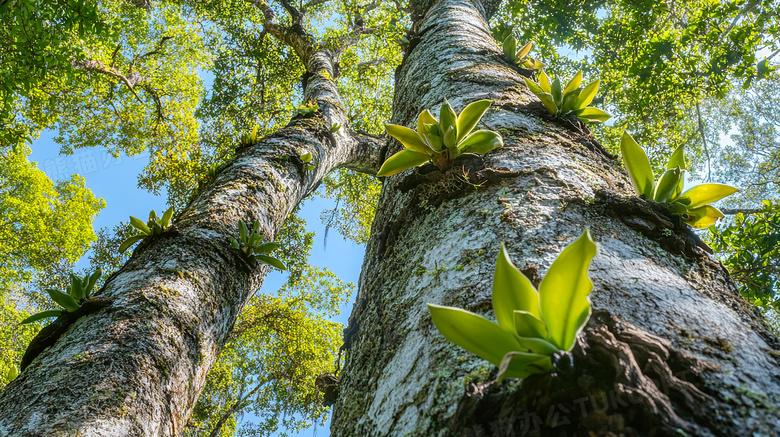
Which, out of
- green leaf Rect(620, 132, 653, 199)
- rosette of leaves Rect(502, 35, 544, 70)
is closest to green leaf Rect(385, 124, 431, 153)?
green leaf Rect(620, 132, 653, 199)

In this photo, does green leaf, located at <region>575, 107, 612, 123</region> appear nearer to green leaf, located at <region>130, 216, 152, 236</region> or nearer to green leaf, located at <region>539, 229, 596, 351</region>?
green leaf, located at <region>539, 229, 596, 351</region>

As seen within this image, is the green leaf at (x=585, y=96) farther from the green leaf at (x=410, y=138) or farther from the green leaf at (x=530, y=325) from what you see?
the green leaf at (x=530, y=325)

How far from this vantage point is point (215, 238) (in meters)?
2.12

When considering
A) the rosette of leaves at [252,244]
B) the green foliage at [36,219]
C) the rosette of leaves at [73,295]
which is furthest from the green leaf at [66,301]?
the green foliage at [36,219]

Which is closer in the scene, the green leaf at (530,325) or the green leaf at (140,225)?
the green leaf at (530,325)

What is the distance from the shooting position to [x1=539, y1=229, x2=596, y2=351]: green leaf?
0.56 metres

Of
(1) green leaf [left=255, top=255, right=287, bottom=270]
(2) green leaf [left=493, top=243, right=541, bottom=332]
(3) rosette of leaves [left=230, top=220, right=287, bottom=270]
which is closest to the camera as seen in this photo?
(2) green leaf [left=493, top=243, right=541, bottom=332]

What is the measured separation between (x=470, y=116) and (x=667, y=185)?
1.87 feet

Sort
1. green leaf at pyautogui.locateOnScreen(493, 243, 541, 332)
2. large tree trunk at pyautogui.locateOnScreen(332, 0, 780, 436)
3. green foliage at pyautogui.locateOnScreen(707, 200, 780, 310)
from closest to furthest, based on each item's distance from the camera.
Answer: large tree trunk at pyautogui.locateOnScreen(332, 0, 780, 436), green leaf at pyautogui.locateOnScreen(493, 243, 541, 332), green foliage at pyautogui.locateOnScreen(707, 200, 780, 310)

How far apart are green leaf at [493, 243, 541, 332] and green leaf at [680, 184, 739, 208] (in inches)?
29.6

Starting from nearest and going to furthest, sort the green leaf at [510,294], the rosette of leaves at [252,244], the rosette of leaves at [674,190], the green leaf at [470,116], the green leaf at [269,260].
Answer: the green leaf at [510,294] < the rosette of leaves at [674,190] < the green leaf at [470,116] < the rosette of leaves at [252,244] < the green leaf at [269,260]

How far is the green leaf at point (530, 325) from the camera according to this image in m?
0.57

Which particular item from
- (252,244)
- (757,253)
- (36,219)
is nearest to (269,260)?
(252,244)

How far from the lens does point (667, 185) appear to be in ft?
3.54
